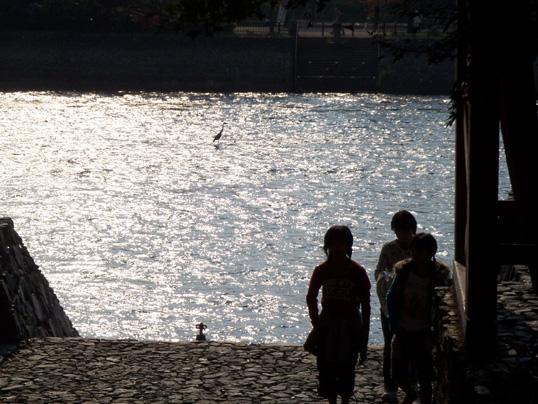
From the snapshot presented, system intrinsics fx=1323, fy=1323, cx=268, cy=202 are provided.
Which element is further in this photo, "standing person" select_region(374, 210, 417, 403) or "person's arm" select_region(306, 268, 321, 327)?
"standing person" select_region(374, 210, 417, 403)

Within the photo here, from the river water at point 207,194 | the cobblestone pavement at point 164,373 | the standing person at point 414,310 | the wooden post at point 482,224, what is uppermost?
the wooden post at point 482,224

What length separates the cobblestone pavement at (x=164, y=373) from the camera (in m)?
9.84

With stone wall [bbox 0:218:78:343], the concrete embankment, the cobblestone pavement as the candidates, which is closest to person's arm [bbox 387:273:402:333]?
the cobblestone pavement

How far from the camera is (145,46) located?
7594cm

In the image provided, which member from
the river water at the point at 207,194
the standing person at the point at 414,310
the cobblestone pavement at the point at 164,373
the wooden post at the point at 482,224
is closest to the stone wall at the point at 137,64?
the river water at the point at 207,194

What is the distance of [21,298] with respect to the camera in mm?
12555

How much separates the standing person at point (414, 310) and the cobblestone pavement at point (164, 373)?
127cm

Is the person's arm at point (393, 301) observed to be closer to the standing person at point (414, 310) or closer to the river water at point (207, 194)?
the standing person at point (414, 310)

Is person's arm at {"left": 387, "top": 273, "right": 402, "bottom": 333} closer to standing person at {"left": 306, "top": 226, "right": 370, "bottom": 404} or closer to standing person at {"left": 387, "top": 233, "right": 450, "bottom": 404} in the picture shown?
standing person at {"left": 387, "top": 233, "right": 450, "bottom": 404}

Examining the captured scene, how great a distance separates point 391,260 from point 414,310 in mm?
800

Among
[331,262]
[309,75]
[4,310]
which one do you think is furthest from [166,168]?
[331,262]

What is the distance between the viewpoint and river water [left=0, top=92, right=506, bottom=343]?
97.0 ft

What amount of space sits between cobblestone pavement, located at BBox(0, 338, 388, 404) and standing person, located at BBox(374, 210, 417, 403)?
1.36 feet

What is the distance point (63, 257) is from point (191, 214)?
8437 millimetres
